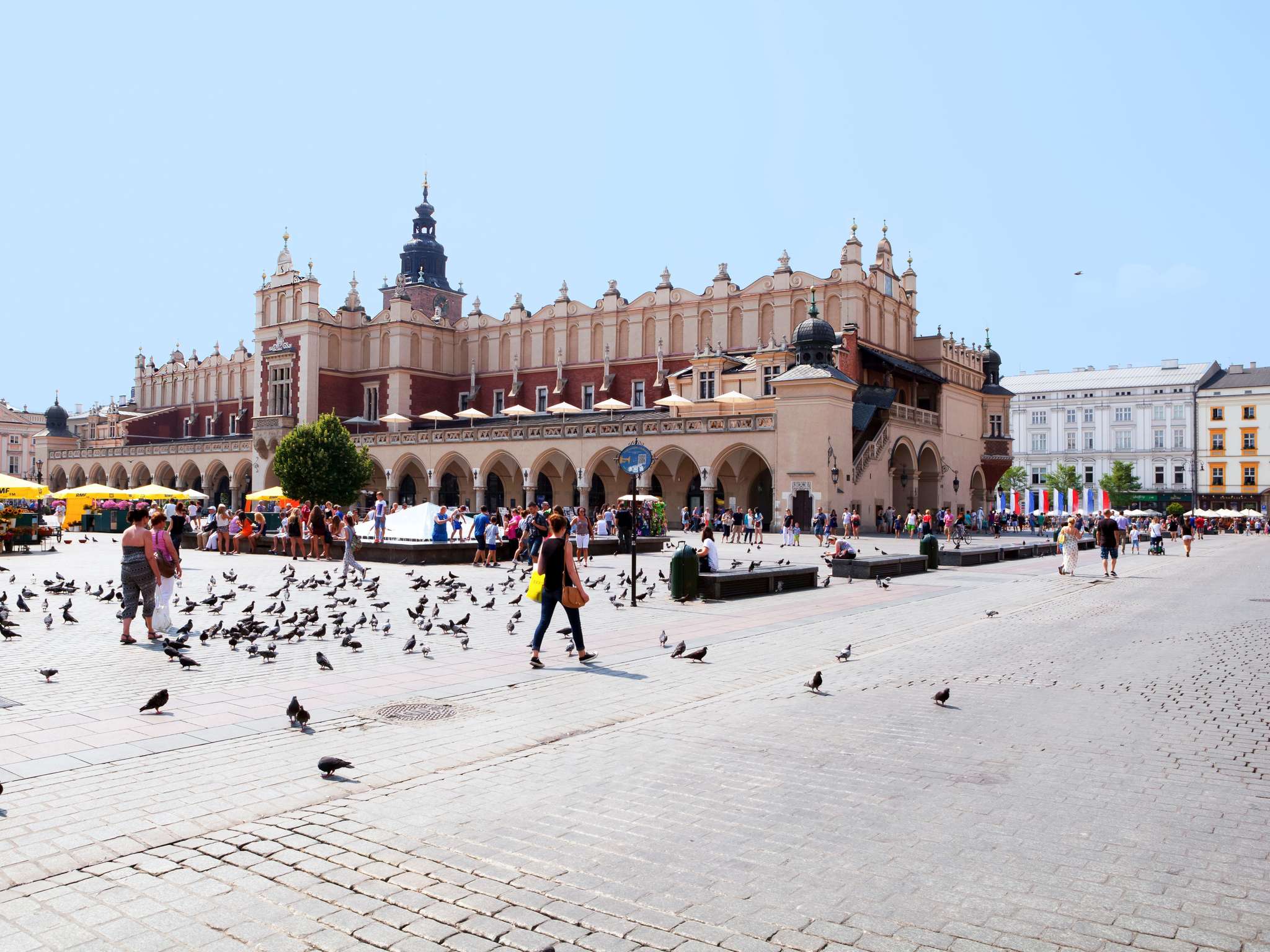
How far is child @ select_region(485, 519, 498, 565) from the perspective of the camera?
76.7 ft

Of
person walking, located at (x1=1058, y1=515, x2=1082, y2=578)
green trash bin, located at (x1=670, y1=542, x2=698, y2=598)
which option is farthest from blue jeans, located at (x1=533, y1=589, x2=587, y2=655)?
person walking, located at (x1=1058, y1=515, x2=1082, y2=578)

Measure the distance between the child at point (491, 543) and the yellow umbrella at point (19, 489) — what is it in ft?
51.5

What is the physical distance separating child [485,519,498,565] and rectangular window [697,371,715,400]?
93.0 ft

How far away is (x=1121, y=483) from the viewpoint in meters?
82.9

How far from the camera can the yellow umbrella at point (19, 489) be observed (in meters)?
29.8

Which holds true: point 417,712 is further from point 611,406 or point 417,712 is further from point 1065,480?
point 1065,480

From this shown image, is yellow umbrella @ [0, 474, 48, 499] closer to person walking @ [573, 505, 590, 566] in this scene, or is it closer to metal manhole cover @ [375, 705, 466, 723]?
person walking @ [573, 505, 590, 566]

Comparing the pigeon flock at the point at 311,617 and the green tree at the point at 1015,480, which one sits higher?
the green tree at the point at 1015,480

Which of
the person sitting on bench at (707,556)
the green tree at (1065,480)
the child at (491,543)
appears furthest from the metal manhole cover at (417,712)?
the green tree at (1065,480)

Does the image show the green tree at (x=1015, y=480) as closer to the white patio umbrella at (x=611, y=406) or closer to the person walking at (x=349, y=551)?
the white patio umbrella at (x=611, y=406)

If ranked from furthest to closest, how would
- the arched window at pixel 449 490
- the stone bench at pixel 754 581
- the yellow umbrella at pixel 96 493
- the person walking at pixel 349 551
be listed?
1. the arched window at pixel 449 490
2. the yellow umbrella at pixel 96 493
3. the person walking at pixel 349 551
4. the stone bench at pixel 754 581

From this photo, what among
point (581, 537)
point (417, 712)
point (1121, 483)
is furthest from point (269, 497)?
point (1121, 483)

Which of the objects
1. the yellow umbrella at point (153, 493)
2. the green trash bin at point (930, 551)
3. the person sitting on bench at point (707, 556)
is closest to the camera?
the person sitting on bench at point (707, 556)

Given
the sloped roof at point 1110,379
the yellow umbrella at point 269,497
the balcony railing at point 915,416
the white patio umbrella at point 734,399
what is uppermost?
the sloped roof at point 1110,379
